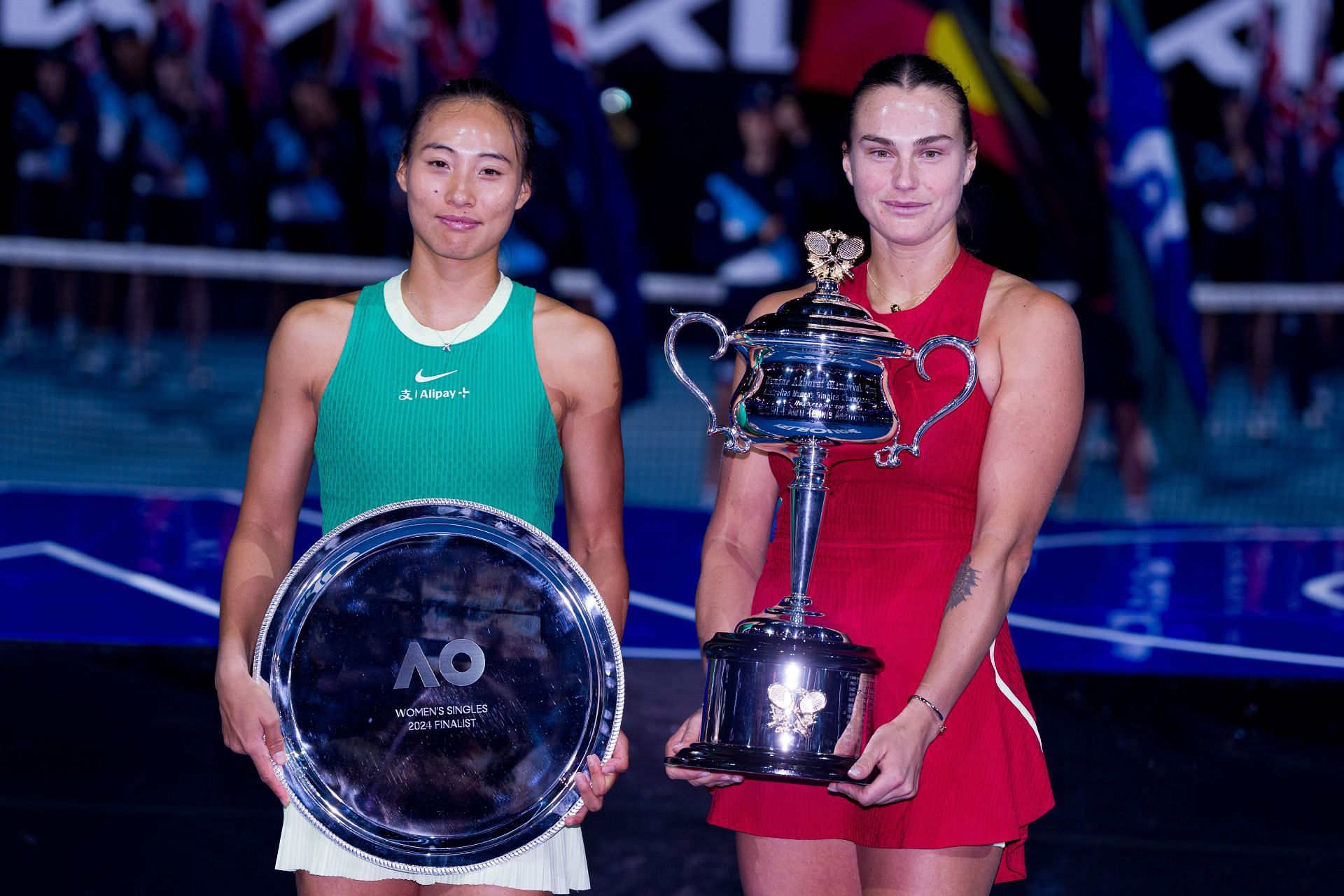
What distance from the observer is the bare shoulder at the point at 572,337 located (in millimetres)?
2395

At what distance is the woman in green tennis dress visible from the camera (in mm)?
2305

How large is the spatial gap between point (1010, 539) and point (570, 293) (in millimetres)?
8557

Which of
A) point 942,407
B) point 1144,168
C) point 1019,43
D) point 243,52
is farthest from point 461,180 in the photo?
point 243,52

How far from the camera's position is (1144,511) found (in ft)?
27.4

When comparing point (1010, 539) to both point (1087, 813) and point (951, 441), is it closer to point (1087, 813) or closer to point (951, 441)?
point (951, 441)

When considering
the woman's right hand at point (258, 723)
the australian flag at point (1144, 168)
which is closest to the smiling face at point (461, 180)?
the woman's right hand at point (258, 723)

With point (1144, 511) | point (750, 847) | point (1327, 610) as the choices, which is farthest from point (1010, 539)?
point (1144, 511)

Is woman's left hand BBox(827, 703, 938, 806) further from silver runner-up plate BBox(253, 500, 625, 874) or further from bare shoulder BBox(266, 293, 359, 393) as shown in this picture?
bare shoulder BBox(266, 293, 359, 393)

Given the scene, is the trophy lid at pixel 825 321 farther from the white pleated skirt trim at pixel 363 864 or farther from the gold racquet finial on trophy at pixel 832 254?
the white pleated skirt trim at pixel 363 864

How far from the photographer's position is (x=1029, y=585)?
5.70 metres

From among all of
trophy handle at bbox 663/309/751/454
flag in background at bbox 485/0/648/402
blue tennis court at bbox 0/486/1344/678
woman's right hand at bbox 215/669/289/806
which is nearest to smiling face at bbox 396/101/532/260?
trophy handle at bbox 663/309/751/454

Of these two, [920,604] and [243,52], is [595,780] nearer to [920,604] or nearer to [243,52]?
[920,604]

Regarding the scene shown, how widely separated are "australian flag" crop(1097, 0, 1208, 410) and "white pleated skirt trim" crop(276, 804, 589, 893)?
565cm

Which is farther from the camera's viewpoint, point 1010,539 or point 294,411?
point 294,411
